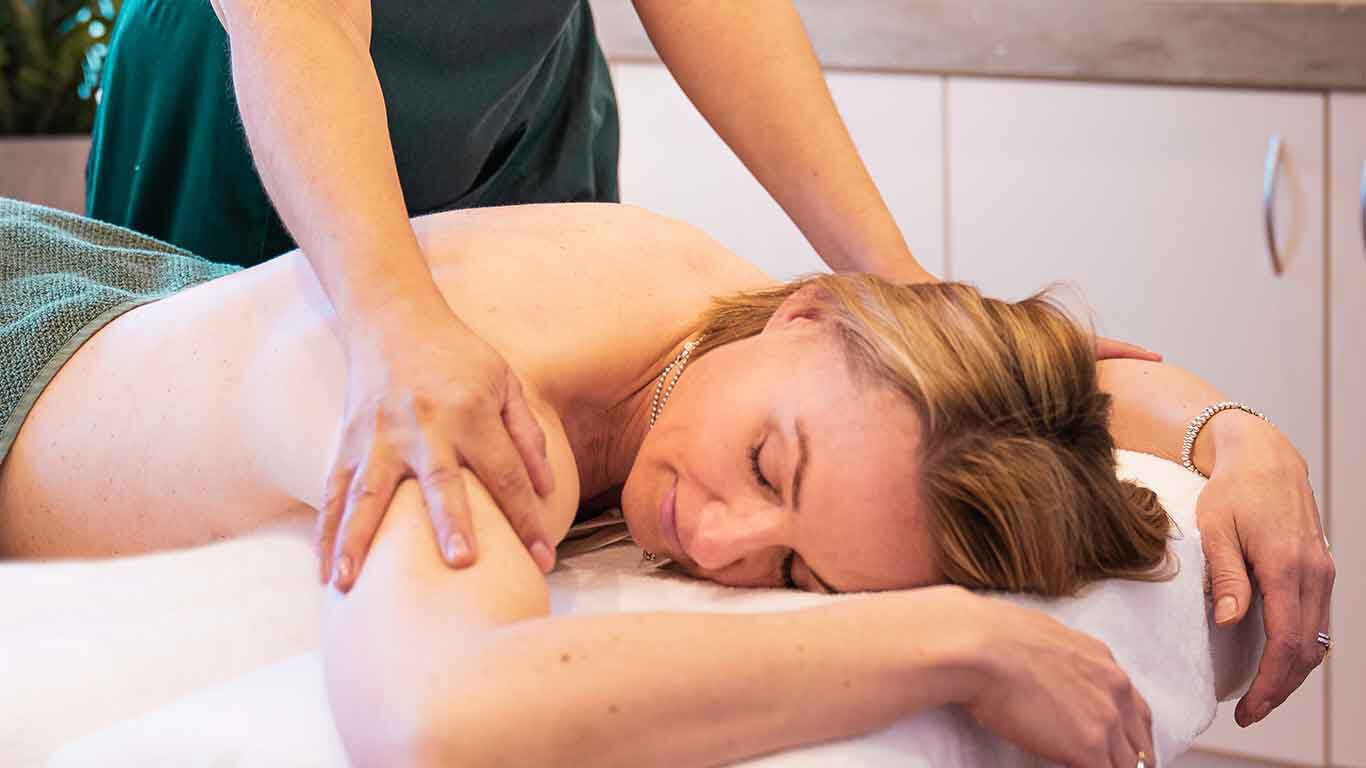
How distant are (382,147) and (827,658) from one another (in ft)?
1.72

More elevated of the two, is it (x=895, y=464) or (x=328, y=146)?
(x=328, y=146)

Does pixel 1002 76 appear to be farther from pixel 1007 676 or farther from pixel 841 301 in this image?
pixel 1007 676

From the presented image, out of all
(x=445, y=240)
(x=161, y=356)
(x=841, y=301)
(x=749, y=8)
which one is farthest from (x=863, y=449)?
(x=749, y=8)

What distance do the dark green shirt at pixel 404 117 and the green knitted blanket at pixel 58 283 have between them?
170 mm

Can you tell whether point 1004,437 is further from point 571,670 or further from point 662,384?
point 571,670

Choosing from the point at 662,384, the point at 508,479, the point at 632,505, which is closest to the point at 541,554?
the point at 508,479

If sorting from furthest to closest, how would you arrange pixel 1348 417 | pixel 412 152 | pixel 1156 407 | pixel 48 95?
pixel 48 95
pixel 1348 417
pixel 412 152
pixel 1156 407

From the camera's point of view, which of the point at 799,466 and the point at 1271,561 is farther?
the point at 1271,561

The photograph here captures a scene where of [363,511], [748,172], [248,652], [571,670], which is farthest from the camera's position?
[748,172]

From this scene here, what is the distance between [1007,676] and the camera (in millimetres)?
997

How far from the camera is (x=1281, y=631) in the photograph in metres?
1.30

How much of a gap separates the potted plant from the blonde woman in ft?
5.81

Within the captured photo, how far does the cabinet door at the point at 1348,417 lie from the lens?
251 cm

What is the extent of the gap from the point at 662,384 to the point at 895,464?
0.26m
